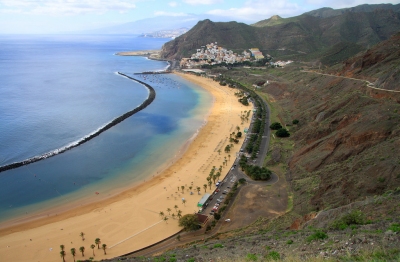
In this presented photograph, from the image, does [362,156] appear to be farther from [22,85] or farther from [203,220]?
[22,85]

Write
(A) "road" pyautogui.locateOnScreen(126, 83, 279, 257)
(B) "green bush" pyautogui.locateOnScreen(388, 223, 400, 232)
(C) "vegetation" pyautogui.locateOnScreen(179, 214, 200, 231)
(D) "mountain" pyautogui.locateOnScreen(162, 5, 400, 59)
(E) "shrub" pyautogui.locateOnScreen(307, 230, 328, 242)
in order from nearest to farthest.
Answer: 1. (B) "green bush" pyautogui.locateOnScreen(388, 223, 400, 232)
2. (E) "shrub" pyautogui.locateOnScreen(307, 230, 328, 242)
3. (A) "road" pyautogui.locateOnScreen(126, 83, 279, 257)
4. (C) "vegetation" pyautogui.locateOnScreen(179, 214, 200, 231)
5. (D) "mountain" pyautogui.locateOnScreen(162, 5, 400, 59)

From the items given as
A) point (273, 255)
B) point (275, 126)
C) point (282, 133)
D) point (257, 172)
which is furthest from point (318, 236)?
point (275, 126)

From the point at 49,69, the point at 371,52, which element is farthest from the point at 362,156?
the point at 49,69

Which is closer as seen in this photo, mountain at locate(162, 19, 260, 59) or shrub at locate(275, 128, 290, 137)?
shrub at locate(275, 128, 290, 137)

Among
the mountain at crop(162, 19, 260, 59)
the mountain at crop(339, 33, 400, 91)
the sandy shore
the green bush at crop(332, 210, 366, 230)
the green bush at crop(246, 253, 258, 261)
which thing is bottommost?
the sandy shore

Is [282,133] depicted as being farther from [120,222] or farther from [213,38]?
[213,38]

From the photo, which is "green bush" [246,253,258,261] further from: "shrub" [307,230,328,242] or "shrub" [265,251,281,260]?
"shrub" [307,230,328,242]

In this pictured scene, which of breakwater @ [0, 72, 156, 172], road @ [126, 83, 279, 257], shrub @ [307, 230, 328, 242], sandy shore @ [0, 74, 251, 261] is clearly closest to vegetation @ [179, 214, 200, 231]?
road @ [126, 83, 279, 257]
